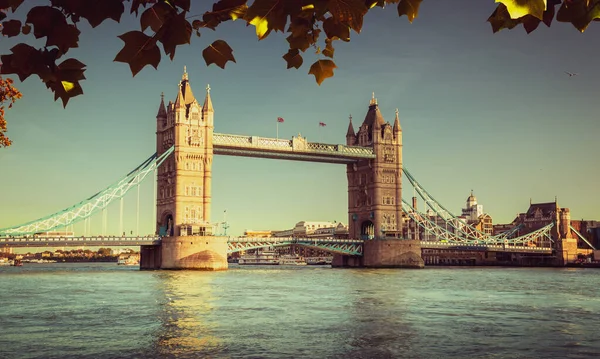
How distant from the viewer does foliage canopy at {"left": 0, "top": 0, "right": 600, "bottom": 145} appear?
316 centimetres

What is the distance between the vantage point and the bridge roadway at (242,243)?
6538 cm

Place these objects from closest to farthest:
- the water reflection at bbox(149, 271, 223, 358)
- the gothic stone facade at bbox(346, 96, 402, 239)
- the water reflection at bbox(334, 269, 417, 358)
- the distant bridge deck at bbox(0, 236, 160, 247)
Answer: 1. the water reflection at bbox(334, 269, 417, 358)
2. the water reflection at bbox(149, 271, 223, 358)
3. the distant bridge deck at bbox(0, 236, 160, 247)
4. the gothic stone facade at bbox(346, 96, 402, 239)

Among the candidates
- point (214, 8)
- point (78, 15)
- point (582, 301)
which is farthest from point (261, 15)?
point (582, 301)

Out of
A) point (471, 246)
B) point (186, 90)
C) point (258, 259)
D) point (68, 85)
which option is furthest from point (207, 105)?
point (258, 259)

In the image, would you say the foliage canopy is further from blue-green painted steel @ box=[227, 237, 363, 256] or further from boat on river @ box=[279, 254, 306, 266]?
boat on river @ box=[279, 254, 306, 266]

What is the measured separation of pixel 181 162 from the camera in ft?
242

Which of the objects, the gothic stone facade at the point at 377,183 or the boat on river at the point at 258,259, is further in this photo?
the boat on river at the point at 258,259

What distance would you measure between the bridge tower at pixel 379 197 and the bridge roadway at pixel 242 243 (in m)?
3.15

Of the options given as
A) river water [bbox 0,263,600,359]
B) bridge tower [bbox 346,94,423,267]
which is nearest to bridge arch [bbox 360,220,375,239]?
bridge tower [bbox 346,94,423,267]

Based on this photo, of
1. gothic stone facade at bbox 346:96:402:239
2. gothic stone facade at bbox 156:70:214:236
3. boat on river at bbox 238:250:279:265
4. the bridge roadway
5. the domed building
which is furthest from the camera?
boat on river at bbox 238:250:279:265

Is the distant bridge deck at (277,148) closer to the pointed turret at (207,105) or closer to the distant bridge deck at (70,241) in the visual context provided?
the pointed turret at (207,105)

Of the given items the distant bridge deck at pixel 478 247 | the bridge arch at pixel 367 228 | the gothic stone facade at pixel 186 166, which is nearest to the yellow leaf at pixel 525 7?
the gothic stone facade at pixel 186 166

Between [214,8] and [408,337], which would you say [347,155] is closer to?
[408,337]

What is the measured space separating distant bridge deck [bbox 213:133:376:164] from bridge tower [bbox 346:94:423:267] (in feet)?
16.8
